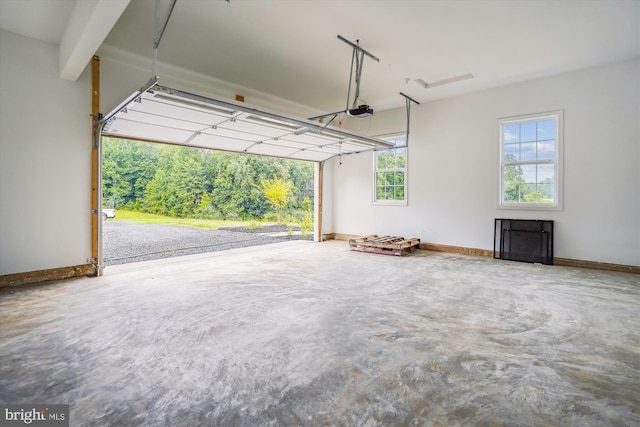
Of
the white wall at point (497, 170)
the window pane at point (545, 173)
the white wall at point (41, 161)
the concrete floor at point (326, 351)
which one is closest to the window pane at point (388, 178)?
the white wall at point (497, 170)

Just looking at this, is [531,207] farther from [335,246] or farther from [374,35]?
[374,35]

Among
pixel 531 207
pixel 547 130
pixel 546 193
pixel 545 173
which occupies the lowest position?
pixel 531 207

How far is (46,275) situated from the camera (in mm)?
4457

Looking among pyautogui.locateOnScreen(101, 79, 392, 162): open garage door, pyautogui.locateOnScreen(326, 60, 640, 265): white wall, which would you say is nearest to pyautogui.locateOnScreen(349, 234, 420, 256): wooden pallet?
pyautogui.locateOnScreen(326, 60, 640, 265): white wall

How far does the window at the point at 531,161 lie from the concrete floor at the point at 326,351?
6.95 feet

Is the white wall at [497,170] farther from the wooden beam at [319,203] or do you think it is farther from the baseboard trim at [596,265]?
the wooden beam at [319,203]

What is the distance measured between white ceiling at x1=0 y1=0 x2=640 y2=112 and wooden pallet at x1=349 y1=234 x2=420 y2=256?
3.42 meters

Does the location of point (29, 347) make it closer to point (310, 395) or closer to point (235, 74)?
point (310, 395)

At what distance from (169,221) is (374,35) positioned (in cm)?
1216

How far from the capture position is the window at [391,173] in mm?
8055

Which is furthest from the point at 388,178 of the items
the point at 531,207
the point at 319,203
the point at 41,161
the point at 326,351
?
the point at 41,161

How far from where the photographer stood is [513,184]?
21.3 ft

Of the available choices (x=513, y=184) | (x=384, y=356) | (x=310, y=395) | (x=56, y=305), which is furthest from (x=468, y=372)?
(x=513, y=184)

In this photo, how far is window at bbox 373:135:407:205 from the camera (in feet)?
26.4
